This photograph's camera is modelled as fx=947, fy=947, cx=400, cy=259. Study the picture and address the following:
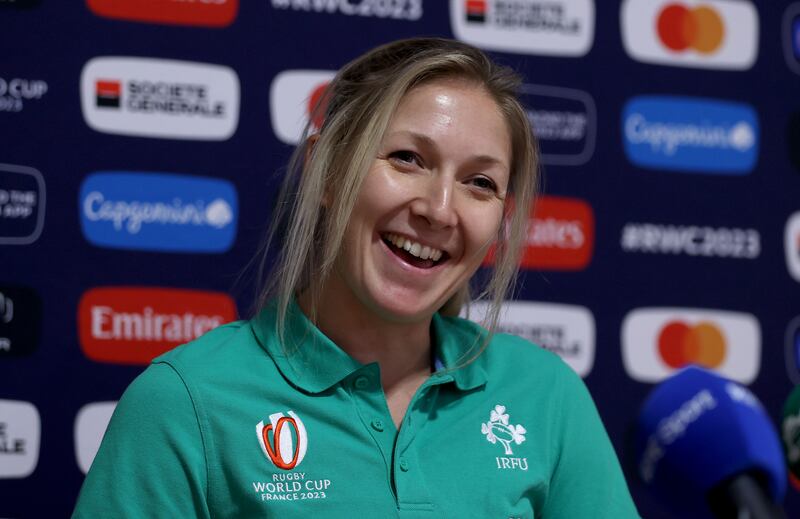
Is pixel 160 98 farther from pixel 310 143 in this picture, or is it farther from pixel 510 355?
pixel 510 355

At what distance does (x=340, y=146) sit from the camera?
1.19 m

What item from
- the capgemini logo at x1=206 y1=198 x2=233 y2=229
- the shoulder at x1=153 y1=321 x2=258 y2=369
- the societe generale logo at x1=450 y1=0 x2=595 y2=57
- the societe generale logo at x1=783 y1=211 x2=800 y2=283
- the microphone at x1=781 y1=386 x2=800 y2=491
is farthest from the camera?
the societe generale logo at x1=783 y1=211 x2=800 y2=283

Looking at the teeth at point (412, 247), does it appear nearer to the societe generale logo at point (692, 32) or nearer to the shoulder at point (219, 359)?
the shoulder at point (219, 359)

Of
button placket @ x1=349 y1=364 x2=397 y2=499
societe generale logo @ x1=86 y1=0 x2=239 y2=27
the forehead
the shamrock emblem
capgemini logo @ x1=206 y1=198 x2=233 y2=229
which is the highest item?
societe generale logo @ x1=86 y1=0 x2=239 y2=27

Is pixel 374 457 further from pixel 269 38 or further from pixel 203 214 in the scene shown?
pixel 269 38

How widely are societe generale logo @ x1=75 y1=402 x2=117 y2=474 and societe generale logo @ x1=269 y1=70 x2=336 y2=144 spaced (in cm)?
57

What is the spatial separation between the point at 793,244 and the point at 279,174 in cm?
105

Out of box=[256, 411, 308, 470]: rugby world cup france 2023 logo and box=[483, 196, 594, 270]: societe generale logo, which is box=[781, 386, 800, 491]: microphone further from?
box=[483, 196, 594, 270]: societe generale logo

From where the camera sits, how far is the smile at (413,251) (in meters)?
1.15

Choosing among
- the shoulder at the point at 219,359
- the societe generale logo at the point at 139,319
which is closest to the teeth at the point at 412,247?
the shoulder at the point at 219,359

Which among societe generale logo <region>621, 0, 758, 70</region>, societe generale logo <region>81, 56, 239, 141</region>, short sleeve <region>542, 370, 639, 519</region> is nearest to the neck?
short sleeve <region>542, 370, 639, 519</region>

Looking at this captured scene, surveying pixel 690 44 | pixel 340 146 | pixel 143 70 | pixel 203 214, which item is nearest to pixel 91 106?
pixel 143 70

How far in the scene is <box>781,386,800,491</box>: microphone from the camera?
3.27ft

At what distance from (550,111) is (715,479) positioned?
1.19 m
